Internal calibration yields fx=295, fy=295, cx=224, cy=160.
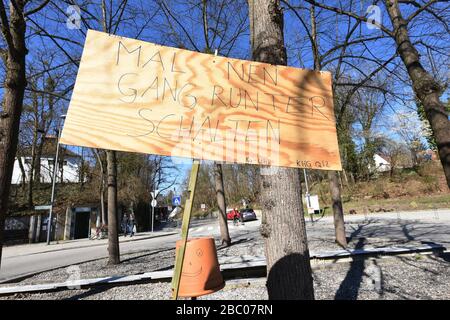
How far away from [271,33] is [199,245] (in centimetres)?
227

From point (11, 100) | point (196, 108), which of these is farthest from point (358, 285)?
point (11, 100)

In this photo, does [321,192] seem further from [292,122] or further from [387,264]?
[292,122]

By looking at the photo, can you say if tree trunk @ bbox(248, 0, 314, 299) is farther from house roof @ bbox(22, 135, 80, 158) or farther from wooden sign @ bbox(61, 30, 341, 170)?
house roof @ bbox(22, 135, 80, 158)

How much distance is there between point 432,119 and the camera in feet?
12.5

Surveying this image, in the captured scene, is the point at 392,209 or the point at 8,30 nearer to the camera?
the point at 8,30

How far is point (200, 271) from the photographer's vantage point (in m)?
3.05

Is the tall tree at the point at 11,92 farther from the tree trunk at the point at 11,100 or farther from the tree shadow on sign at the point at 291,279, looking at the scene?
the tree shadow on sign at the point at 291,279

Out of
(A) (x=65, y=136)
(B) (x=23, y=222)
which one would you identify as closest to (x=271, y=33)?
(A) (x=65, y=136)

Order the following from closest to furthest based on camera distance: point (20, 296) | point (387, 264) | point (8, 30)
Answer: point (8, 30) < point (20, 296) < point (387, 264)

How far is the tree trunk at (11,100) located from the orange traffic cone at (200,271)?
242 cm

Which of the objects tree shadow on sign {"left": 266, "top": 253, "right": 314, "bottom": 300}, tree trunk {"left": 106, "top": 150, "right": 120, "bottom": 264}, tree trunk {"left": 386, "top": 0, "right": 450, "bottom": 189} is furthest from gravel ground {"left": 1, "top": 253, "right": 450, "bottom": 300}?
tree trunk {"left": 106, "top": 150, "right": 120, "bottom": 264}

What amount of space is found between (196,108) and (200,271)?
74.8 inches

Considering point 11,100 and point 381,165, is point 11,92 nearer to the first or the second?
point 11,100

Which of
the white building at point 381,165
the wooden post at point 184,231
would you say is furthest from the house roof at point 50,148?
the white building at point 381,165
